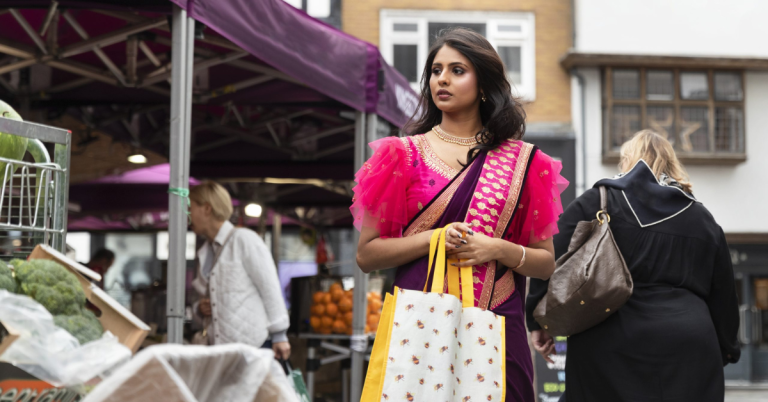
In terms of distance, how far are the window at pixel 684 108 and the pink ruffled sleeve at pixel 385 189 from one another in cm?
1628

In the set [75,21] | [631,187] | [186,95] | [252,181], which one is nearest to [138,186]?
[252,181]

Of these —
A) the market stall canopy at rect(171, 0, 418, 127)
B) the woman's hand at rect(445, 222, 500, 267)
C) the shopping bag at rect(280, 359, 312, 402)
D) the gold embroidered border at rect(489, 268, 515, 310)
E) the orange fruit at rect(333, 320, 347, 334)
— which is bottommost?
the shopping bag at rect(280, 359, 312, 402)

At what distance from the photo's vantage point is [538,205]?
9.80 feet

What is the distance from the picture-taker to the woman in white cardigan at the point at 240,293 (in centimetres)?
568

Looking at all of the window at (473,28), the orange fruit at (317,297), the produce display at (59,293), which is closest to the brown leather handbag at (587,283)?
the produce display at (59,293)

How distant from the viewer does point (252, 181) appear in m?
10.6

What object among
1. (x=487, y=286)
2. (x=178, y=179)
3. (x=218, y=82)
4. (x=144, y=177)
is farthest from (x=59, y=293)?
(x=144, y=177)

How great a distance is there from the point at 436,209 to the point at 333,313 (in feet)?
19.5

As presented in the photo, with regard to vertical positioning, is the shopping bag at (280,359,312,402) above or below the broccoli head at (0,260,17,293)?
below

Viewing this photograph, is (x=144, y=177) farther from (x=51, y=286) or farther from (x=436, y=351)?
(x=51, y=286)

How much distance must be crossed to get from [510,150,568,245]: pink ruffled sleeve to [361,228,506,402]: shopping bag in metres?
0.43

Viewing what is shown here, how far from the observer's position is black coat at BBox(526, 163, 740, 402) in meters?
3.77

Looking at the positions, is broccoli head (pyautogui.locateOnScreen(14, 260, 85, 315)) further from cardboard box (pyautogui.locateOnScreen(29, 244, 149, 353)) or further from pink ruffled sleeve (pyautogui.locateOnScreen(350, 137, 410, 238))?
pink ruffled sleeve (pyautogui.locateOnScreen(350, 137, 410, 238))

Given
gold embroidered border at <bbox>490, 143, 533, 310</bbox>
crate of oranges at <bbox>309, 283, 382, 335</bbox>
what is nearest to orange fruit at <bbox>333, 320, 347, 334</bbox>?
crate of oranges at <bbox>309, 283, 382, 335</bbox>
